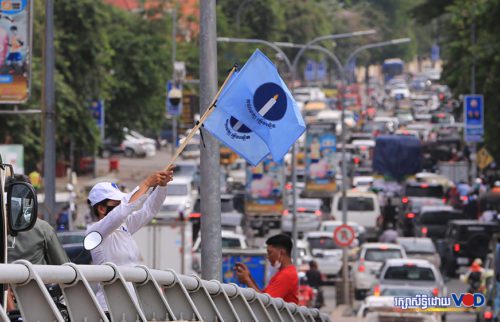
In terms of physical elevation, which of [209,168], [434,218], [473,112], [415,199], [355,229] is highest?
[473,112]

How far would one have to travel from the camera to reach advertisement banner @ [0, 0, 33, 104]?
2419 cm

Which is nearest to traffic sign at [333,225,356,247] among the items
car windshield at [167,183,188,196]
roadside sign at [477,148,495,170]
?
roadside sign at [477,148,495,170]

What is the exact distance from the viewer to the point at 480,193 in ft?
177

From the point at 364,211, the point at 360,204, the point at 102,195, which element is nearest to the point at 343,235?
the point at 364,211

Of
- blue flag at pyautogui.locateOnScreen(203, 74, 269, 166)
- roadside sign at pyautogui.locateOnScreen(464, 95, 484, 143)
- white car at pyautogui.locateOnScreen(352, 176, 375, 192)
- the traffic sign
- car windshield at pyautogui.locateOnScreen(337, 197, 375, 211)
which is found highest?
roadside sign at pyautogui.locateOnScreen(464, 95, 484, 143)

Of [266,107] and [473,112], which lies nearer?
[266,107]

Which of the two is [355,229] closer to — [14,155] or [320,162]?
[14,155]

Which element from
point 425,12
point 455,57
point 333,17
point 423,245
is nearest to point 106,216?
point 423,245

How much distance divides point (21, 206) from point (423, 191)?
49399 millimetres

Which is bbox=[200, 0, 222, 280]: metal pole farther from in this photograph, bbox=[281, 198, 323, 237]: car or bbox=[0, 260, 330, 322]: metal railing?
bbox=[281, 198, 323, 237]: car

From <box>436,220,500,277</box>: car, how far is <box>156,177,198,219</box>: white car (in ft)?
36.4

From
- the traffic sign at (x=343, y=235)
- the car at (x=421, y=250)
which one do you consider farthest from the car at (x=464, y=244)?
the traffic sign at (x=343, y=235)

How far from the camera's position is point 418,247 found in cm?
4000

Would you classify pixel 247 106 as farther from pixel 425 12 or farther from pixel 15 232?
pixel 425 12
